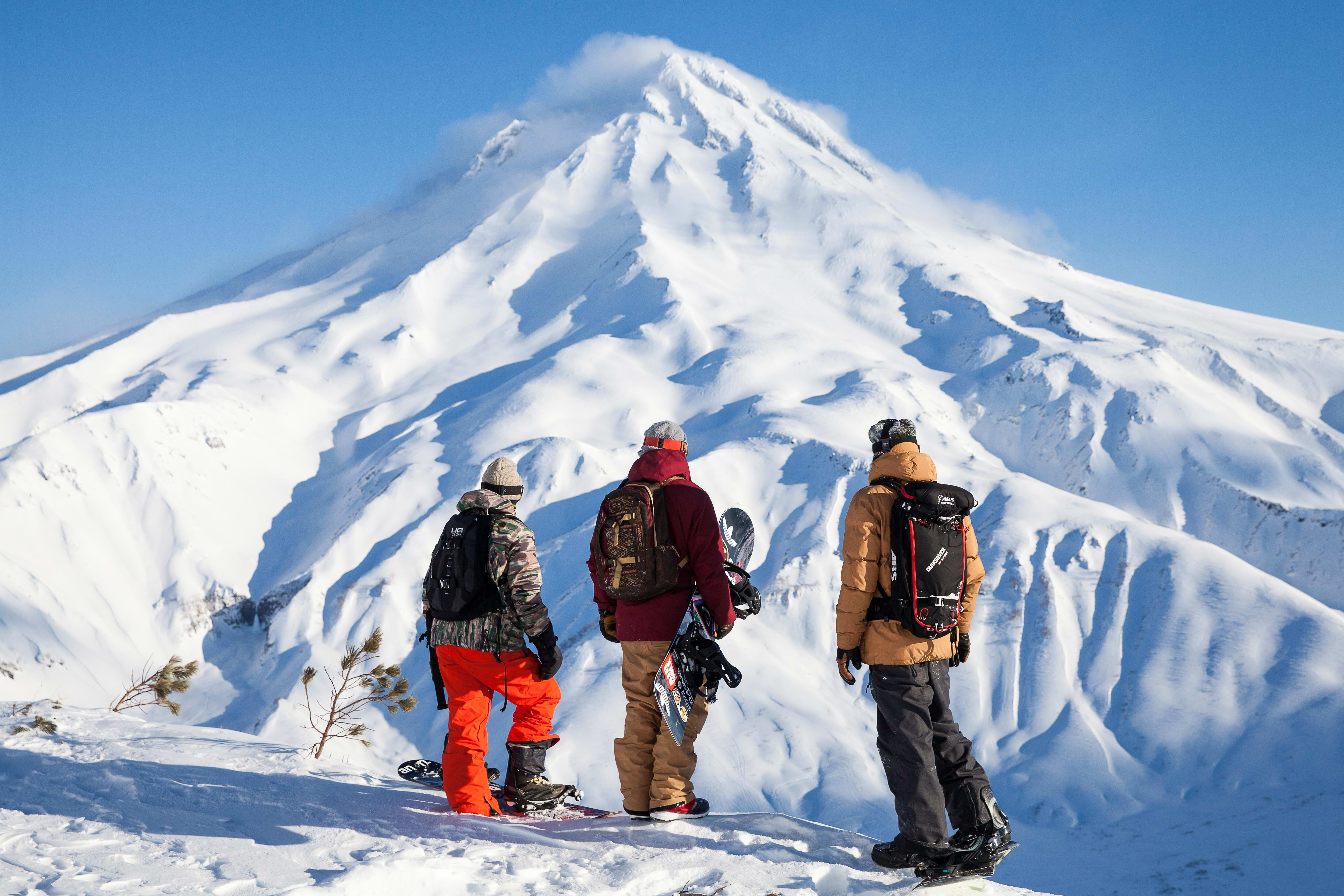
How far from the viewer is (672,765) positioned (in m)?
5.57

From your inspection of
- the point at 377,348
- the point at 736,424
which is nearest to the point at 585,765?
the point at 736,424

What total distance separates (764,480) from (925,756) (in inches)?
2464

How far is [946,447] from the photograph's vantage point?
72.7m

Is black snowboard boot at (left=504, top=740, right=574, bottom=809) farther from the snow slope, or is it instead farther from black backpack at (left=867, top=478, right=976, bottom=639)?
black backpack at (left=867, top=478, right=976, bottom=639)

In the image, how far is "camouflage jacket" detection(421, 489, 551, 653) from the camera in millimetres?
5648

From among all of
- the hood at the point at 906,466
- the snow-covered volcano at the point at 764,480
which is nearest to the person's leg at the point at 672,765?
the hood at the point at 906,466

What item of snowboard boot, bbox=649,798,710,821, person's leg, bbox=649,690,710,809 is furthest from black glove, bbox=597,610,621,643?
snowboard boot, bbox=649,798,710,821

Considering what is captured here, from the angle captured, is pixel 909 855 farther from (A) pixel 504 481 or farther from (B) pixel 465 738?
(A) pixel 504 481

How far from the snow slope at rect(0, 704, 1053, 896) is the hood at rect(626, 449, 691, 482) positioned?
217 cm

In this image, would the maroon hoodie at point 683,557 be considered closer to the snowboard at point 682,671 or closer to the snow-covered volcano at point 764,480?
the snowboard at point 682,671

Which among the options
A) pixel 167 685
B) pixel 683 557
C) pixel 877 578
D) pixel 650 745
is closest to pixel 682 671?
pixel 650 745

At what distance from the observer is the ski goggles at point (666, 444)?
5.81 meters

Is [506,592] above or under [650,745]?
above

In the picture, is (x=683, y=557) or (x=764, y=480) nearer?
(x=683, y=557)
